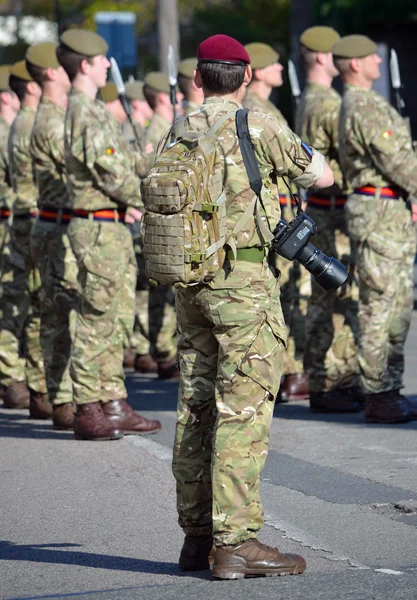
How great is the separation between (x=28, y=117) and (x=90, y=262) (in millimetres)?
2228

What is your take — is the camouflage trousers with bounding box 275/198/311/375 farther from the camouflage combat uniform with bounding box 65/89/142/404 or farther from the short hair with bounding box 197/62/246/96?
the short hair with bounding box 197/62/246/96

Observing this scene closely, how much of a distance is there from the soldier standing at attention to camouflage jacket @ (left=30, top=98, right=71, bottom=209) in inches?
23.7

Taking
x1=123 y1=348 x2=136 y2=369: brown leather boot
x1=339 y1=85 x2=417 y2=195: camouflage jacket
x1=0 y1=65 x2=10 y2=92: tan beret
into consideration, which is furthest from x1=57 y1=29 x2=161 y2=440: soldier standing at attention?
x1=123 y1=348 x2=136 y2=369: brown leather boot

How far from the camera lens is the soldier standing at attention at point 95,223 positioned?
8641 mm

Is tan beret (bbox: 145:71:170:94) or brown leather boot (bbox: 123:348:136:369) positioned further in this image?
brown leather boot (bbox: 123:348:136:369)

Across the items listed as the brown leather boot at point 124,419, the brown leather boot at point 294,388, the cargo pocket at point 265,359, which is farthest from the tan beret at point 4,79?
the cargo pocket at point 265,359

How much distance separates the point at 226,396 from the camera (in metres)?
5.41

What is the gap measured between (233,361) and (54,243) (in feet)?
14.1

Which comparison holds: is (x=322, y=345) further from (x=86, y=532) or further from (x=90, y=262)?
(x=86, y=532)

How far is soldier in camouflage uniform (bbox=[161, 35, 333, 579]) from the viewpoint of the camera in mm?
5348

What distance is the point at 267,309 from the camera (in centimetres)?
551

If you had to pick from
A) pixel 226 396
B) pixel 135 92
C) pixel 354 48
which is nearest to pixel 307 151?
pixel 226 396

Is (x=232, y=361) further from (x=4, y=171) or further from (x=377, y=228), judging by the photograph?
(x=4, y=171)

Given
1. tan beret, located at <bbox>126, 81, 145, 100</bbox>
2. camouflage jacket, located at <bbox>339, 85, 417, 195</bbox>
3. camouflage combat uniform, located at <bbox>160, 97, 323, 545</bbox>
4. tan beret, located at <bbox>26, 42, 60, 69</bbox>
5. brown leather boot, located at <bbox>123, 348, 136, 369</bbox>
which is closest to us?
camouflage combat uniform, located at <bbox>160, 97, 323, 545</bbox>
